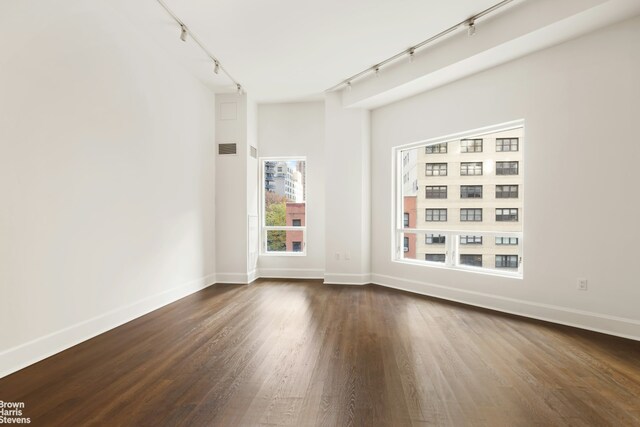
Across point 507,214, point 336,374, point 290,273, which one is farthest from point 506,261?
point 290,273

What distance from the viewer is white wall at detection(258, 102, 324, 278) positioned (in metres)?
5.93

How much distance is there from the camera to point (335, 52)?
407 centimetres

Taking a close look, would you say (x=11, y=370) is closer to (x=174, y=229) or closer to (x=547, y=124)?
(x=174, y=229)

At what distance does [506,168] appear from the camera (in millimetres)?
3969

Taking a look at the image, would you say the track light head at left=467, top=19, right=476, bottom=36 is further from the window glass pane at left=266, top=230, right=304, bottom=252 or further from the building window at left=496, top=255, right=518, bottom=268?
the window glass pane at left=266, top=230, right=304, bottom=252

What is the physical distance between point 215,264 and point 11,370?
322 cm

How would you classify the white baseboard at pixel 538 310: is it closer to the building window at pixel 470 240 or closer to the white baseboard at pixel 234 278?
the building window at pixel 470 240

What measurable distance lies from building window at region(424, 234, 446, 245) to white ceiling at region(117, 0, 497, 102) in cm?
257

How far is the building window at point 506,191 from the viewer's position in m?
3.88

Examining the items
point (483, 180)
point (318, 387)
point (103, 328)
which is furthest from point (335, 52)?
point (103, 328)

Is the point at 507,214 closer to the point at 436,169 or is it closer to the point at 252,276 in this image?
the point at 436,169

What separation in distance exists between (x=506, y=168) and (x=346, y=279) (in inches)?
113

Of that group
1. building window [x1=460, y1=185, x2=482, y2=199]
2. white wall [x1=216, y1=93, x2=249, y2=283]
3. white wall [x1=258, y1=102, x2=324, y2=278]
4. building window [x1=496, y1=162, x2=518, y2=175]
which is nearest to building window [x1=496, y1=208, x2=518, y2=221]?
building window [x1=460, y1=185, x2=482, y2=199]

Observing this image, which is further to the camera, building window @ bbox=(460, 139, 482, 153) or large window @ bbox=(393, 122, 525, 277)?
building window @ bbox=(460, 139, 482, 153)
